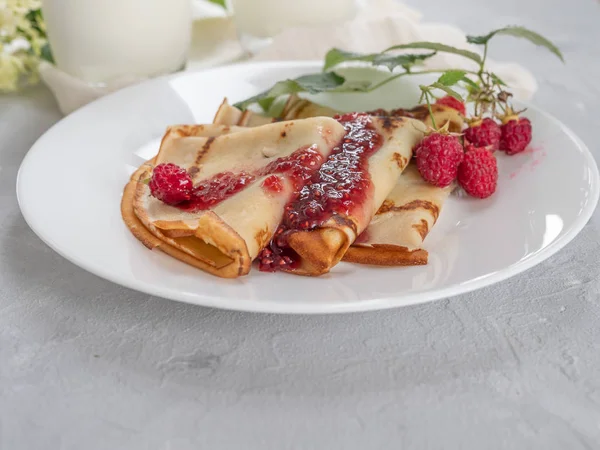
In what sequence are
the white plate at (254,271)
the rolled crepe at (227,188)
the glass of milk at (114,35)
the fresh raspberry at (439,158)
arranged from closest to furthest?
1. the white plate at (254,271)
2. the rolled crepe at (227,188)
3. the fresh raspberry at (439,158)
4. the glass of milk at (114,35)

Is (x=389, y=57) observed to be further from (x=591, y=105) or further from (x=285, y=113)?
(x=591, y=105)

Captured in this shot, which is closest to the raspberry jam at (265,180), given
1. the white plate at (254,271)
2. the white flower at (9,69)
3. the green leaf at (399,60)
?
the white plate at (254,271)

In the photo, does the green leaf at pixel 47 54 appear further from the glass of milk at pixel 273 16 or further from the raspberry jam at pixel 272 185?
the raspberry jam at pixel 272 185

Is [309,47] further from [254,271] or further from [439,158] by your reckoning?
[254,271]

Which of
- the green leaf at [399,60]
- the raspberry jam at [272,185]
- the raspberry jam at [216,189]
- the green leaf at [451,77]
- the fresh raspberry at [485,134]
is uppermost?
the green leaf at [451,77]

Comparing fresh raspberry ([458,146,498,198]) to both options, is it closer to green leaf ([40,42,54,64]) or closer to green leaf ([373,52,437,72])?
green leaf ([373,52,437,72])

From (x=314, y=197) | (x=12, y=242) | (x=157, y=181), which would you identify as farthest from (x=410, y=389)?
(x=12, y=242)
